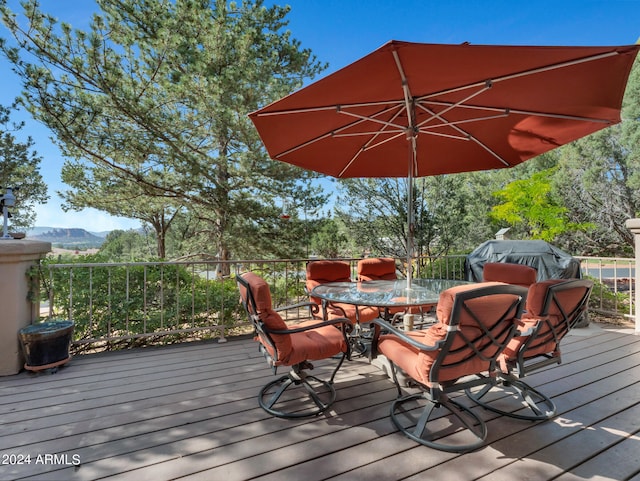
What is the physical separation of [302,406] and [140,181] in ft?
22.5

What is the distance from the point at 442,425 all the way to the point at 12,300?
388 centimetres

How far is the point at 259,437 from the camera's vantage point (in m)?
1.99

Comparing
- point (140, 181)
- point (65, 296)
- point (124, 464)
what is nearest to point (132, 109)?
point (140, 181)

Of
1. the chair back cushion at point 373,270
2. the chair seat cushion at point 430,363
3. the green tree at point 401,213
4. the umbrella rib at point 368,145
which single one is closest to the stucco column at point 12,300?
the umbrella rib at point 368,145

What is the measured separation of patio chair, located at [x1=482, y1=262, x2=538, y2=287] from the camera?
3.32m

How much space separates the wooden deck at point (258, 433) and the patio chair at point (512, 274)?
897 millimetres

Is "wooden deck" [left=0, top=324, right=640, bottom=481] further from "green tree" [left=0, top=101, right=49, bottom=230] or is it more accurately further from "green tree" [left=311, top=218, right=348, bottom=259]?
"green tree" [left=0, top=101, right=49, bottom=230]

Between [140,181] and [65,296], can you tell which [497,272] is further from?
[140,181]

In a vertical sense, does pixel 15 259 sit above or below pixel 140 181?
below

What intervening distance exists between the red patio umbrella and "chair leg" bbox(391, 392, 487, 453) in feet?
4.89

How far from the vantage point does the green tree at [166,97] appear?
221 inches

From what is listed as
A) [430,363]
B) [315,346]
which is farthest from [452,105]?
[315,346]

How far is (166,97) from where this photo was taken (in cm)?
695

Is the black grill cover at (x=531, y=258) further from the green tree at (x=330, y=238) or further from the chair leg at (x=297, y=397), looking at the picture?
the chair leg at (x=297, y=397)
